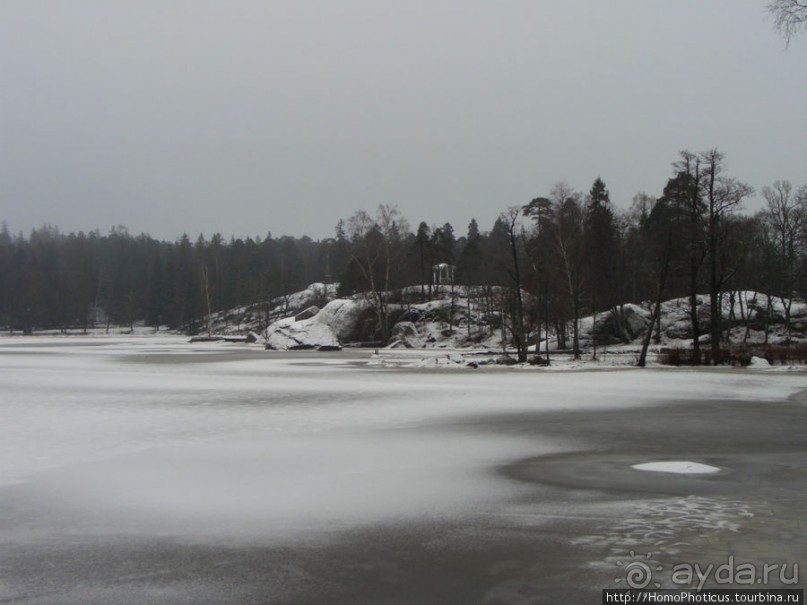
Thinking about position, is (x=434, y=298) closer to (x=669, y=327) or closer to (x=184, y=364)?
(x=669, y=327)

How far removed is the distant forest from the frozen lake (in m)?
27.1

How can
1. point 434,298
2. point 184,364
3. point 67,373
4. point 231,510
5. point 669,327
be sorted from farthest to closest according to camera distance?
point 434,298, point 669,327, point 184,364, point 67,373, point 231,510

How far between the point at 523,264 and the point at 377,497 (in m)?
67.1

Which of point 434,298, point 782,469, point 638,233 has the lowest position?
point 782,469

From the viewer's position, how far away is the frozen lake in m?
6.89

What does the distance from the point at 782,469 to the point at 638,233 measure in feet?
234

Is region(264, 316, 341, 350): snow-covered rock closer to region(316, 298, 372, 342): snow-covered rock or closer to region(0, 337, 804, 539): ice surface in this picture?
region(316, 298, 372, 342): snow-covered rock

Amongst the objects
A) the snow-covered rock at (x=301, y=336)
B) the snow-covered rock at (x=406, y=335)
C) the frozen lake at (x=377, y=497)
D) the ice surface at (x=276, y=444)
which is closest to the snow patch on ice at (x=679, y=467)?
the frozen lake at (x=377, y=497)

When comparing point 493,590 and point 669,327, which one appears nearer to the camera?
point 493,590

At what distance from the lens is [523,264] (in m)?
75.8

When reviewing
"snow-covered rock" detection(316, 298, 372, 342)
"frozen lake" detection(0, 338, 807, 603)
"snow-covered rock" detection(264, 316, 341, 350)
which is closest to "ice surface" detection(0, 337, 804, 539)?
"frozen lake" detection(0, 338, 807, 603)

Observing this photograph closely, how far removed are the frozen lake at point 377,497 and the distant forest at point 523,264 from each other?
27.1m

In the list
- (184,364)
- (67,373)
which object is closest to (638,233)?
(184,364)

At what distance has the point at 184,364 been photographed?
41625mm
